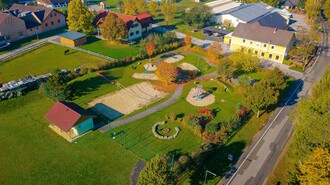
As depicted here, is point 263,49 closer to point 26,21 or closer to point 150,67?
point 150,67

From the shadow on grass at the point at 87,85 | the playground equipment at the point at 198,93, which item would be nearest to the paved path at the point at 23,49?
the shadow on grass at the point at 87,85

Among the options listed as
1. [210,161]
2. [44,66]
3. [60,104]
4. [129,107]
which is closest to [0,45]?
[44,66]

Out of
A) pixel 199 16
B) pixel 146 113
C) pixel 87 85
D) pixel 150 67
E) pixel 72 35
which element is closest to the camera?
pixel 146 113

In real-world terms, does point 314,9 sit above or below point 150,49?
above

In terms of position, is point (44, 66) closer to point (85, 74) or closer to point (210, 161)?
point (85, 74)

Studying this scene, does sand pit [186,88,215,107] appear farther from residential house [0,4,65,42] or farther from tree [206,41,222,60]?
residential house [0,4,65,42]

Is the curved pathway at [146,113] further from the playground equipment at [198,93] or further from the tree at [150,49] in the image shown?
the tree at [150,49]

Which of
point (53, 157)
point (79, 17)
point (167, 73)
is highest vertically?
point (79, 17)

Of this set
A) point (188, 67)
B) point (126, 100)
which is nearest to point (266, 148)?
point (126, 100)
